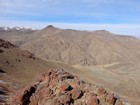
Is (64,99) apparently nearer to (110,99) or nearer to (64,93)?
(64,93)

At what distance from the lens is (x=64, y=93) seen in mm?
26141

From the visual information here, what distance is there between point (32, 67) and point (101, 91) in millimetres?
60216

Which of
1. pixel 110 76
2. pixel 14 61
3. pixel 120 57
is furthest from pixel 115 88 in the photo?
pixel 120 57

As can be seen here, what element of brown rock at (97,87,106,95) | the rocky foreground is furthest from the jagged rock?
brown rock at (97,87,106,95)

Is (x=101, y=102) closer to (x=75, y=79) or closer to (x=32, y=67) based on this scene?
(x=75, y=79)

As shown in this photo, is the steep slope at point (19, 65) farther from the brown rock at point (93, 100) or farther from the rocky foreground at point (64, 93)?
the brown rock at point (93, 100)

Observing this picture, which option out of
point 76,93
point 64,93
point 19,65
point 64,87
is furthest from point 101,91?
point 19,65

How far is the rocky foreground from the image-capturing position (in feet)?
83.2

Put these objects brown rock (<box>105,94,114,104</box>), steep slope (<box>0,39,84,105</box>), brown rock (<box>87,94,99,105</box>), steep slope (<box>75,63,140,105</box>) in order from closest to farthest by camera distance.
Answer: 1. brown rock (<box>87,94,99,105</box>)
2. brown rock (<box>105,94,114,104</box>)
3. steep slope (<box>0,39,84,105</box>)
4. steep slope (<box>75,63,140,105</box>)

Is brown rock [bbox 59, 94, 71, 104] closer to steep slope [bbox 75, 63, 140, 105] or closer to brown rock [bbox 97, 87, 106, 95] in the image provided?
brown rock [bbox 97, 87, 106, 95]

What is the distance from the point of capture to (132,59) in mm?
191625

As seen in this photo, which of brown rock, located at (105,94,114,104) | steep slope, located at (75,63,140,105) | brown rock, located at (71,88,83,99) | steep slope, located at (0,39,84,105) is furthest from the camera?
steep slope, located at (75,63,140,105)

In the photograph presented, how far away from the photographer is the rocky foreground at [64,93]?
25.3 meters

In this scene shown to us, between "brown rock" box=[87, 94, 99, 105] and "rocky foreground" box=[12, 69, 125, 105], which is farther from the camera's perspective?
"rocky foreground" box=[12, 69, 125, 105]
